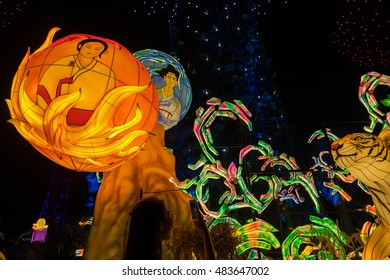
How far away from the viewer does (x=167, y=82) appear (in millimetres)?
4570

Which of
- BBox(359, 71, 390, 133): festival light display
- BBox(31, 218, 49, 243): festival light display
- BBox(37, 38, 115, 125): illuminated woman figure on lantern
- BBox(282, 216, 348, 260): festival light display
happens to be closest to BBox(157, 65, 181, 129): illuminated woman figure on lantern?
BBox(37, 38, 115, 125): illuminated woman figure on lantern

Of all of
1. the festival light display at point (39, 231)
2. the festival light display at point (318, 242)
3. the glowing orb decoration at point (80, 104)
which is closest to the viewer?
the glowing orb decoration at point (80, 104)

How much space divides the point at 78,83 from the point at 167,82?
176cm

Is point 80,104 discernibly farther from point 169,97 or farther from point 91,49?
point 169,97

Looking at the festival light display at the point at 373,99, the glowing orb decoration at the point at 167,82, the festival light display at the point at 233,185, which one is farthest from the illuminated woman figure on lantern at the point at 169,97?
the festival light display at the point at 373,99

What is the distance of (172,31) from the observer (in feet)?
50.8

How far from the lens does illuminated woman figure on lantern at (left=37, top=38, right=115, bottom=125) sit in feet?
9.73

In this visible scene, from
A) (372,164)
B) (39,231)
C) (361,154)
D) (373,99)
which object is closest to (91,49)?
(361,154)

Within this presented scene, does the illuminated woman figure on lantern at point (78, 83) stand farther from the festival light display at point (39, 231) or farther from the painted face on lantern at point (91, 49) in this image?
the festival light display at point (39, 231)

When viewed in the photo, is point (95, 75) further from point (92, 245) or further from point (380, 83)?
point (380, 83)

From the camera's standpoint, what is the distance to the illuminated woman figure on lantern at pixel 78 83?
2.97 meters

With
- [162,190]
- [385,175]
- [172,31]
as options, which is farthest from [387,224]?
[172,31]

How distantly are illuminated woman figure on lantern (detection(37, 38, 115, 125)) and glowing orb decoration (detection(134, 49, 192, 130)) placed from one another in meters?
1.52

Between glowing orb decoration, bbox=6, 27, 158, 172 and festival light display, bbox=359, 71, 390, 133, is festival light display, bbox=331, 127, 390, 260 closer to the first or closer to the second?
festival light display, bbox=359, 71, 390, 133
